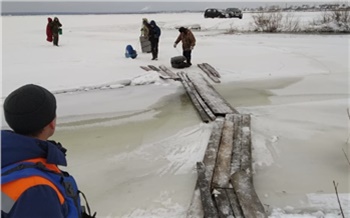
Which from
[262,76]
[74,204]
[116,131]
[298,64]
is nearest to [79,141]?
[116,131]

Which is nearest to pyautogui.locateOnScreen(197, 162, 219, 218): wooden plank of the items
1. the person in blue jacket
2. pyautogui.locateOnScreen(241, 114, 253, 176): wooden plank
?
pyautogui.locateOnScreen(241, 114, 253, 176): wooden plank

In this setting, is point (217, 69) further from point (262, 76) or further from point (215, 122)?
point (215, 122)

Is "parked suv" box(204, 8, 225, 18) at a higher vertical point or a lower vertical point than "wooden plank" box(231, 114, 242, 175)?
higher

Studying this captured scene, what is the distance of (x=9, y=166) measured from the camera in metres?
1.39

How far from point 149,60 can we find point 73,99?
5604 mm

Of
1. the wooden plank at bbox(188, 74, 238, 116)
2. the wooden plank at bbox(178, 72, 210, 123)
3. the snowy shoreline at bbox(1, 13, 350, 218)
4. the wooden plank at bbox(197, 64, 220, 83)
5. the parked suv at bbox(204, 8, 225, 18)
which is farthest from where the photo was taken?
the parked suv at bbox(204, 8, 225, 18)

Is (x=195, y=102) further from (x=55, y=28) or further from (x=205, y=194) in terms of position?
(x=55, y=28)

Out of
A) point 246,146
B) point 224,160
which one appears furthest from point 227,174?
point 246,146

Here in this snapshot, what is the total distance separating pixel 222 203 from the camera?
374 cm

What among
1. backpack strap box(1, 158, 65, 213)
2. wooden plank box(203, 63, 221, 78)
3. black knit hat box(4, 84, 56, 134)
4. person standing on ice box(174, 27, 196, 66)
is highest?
black knit hat box(4, 84, 56, 134)

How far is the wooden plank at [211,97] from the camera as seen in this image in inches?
279

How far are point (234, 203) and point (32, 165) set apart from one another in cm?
273

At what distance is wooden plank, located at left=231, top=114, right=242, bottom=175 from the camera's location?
4.59 m

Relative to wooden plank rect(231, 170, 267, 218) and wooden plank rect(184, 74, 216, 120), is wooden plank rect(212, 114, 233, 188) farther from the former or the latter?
wooden plank rect(184, 74, 216, 120)
